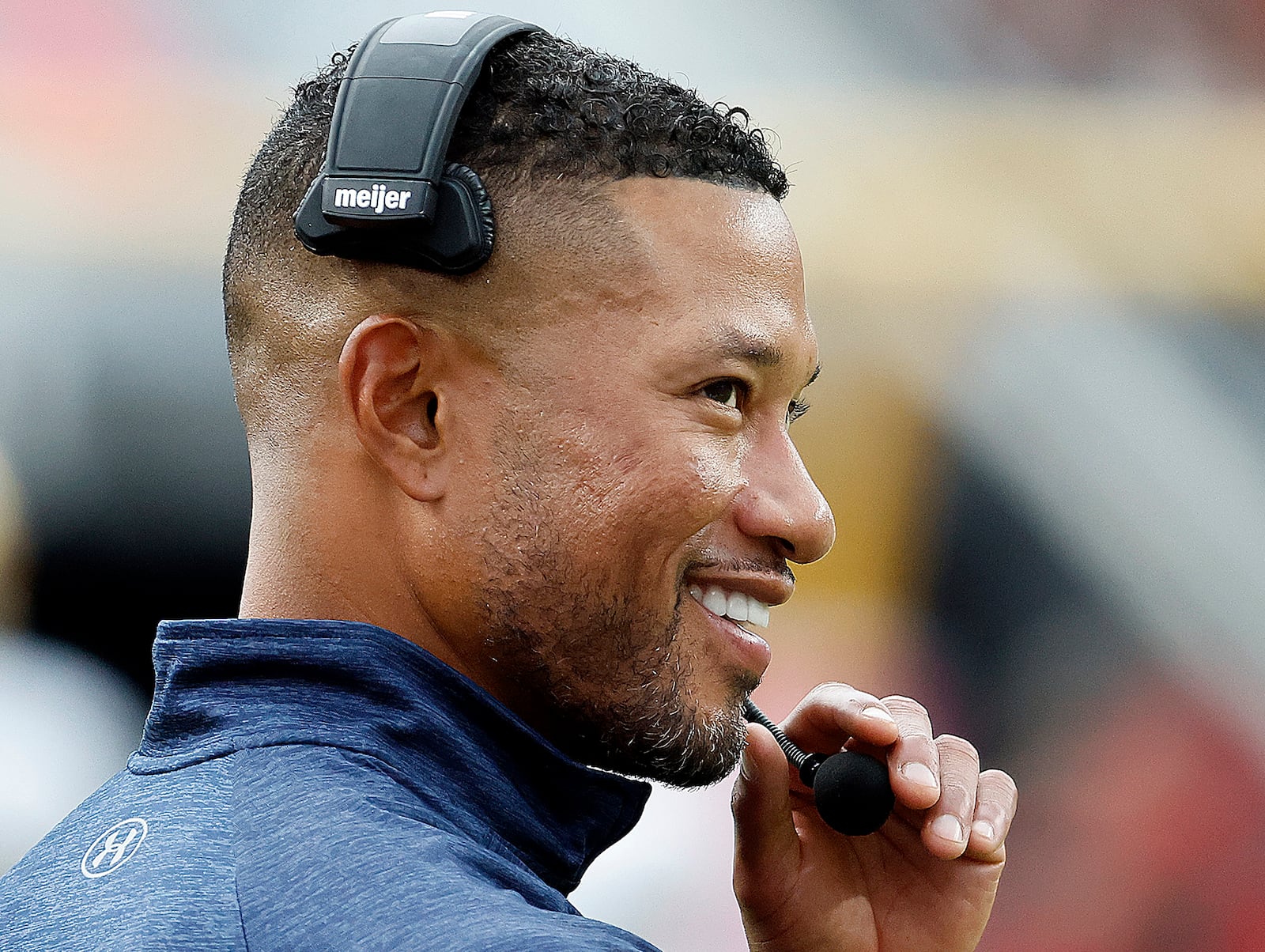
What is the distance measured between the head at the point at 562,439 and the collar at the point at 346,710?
95mm

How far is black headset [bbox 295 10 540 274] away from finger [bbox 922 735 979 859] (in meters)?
0.65

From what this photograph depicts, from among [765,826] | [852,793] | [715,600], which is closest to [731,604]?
[715,600]

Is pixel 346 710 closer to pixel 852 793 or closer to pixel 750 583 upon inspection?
pixel 750 583

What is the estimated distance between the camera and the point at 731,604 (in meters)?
1.22

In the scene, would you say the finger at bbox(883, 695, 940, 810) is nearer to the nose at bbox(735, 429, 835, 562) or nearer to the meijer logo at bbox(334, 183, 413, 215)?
the nose at bbox(735, 429, 835, 562)

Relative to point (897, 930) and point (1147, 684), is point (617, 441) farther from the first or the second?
point (1147, 684)

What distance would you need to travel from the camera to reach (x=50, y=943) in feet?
2.93

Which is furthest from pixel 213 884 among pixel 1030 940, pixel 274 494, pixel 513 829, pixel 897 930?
pixel 1030 940

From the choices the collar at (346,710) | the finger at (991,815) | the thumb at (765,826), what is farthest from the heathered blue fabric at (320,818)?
the finger at (991,815)

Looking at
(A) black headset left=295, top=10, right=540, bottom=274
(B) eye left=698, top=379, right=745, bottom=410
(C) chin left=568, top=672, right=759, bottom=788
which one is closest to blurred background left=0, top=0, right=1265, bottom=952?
(C) chin left=568, top=672, right=759, bottom=788

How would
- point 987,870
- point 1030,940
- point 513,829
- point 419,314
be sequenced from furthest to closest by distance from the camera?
point 1030,940 → point 987,870 → point 419,314 → point 513,829

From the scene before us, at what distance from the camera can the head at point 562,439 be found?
3.79 ft

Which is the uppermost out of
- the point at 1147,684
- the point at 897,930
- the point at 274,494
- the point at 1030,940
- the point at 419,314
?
the point at 419,314

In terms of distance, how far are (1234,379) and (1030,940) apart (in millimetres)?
1267
